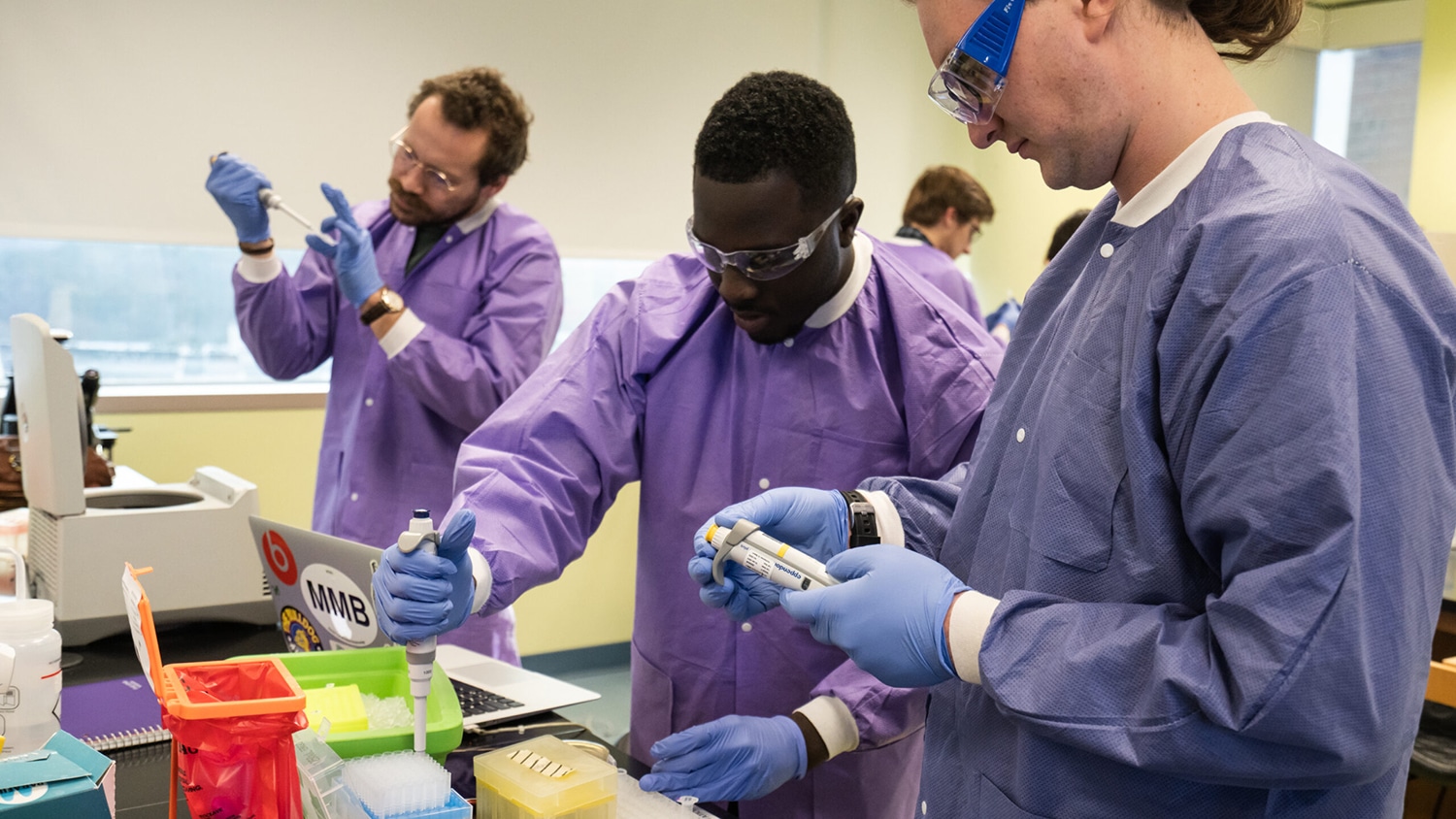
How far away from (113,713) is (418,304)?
48.5 inches

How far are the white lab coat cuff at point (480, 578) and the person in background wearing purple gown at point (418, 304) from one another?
1029 mm

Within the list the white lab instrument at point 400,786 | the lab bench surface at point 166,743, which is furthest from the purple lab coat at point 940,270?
the white lab instrument at point 400,786

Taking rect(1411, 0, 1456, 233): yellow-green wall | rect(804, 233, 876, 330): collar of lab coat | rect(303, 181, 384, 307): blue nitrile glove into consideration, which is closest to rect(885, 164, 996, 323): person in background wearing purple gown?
rect(303, 181, 384, 307): blue nitrile glove

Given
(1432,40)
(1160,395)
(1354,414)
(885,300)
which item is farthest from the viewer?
(1432,40)

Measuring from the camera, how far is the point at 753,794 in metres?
1.34

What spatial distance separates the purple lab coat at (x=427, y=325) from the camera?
8.02 feet

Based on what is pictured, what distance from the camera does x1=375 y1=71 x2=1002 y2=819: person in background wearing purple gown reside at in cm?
145

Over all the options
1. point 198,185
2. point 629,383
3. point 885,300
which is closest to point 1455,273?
point 885,300

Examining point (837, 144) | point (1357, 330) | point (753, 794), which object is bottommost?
point (753, 794)

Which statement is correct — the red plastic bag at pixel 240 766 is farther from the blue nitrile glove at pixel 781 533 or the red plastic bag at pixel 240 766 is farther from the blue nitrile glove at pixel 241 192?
the blue nitrile glove at pixel 241 192

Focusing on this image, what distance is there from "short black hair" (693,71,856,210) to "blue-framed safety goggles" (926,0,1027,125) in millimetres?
404

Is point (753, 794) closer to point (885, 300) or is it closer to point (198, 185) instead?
point (885, 300)

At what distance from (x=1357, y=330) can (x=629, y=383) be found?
1007 millimetres

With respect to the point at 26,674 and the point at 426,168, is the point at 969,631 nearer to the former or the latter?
the point at 26,674
